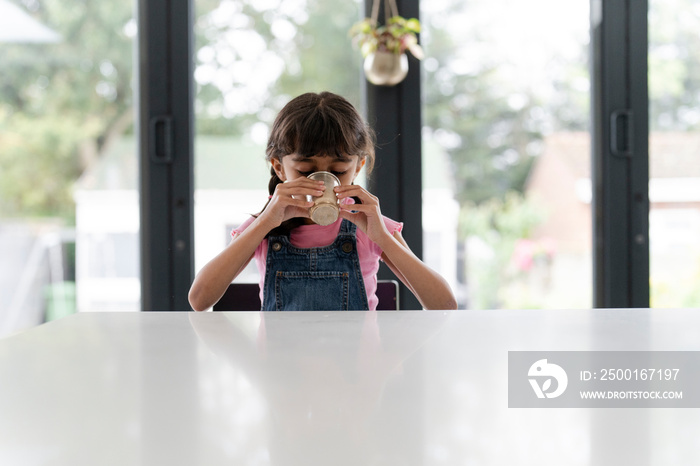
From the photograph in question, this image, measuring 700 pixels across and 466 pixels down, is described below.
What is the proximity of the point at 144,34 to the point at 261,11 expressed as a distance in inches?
18.5

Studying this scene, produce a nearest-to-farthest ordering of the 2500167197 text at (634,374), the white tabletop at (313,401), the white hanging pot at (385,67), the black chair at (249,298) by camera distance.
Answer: the white tabletop at (313,401) → the 2500167197 text at (634,374) → the black chair at (249,298) → the white hanging pot at (385,67)

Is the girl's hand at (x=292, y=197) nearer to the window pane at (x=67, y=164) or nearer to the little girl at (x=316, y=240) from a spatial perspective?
the little girl at (x=316, y=240)

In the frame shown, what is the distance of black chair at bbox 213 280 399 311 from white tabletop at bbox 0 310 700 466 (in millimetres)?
746

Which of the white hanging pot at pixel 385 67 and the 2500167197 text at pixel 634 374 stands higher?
the white hanging pot at pixel 385 67

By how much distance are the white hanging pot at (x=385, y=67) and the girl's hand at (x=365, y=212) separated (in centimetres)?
118

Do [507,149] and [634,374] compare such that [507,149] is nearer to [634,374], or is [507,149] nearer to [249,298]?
[249,298]

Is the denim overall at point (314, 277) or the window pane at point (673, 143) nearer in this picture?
the denim overall at point (314, 277)

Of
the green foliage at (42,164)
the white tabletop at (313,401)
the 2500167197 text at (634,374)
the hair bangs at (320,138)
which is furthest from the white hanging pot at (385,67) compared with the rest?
the 2500167197 text at (634,374)

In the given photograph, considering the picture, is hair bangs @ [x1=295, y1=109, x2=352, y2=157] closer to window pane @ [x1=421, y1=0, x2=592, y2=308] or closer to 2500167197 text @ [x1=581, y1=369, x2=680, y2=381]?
2500167197 text @ [x1=581, y1=369, x2=680, y2=381]

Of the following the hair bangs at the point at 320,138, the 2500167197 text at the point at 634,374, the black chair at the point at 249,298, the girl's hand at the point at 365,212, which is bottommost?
the black chair at the point at 249,298

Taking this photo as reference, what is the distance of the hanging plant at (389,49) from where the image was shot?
2221 millimetres

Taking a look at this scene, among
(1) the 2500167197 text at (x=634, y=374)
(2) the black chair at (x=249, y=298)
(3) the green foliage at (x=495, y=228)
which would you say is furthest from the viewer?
(3) the green foliage at (x=495, y=228)

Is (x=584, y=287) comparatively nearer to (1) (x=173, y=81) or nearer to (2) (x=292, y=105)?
(2) (x=292, y=105)

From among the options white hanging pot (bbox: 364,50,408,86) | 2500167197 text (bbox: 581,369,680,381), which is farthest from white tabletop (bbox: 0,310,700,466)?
white hanging pot (bbox: 364,50,408,86)
